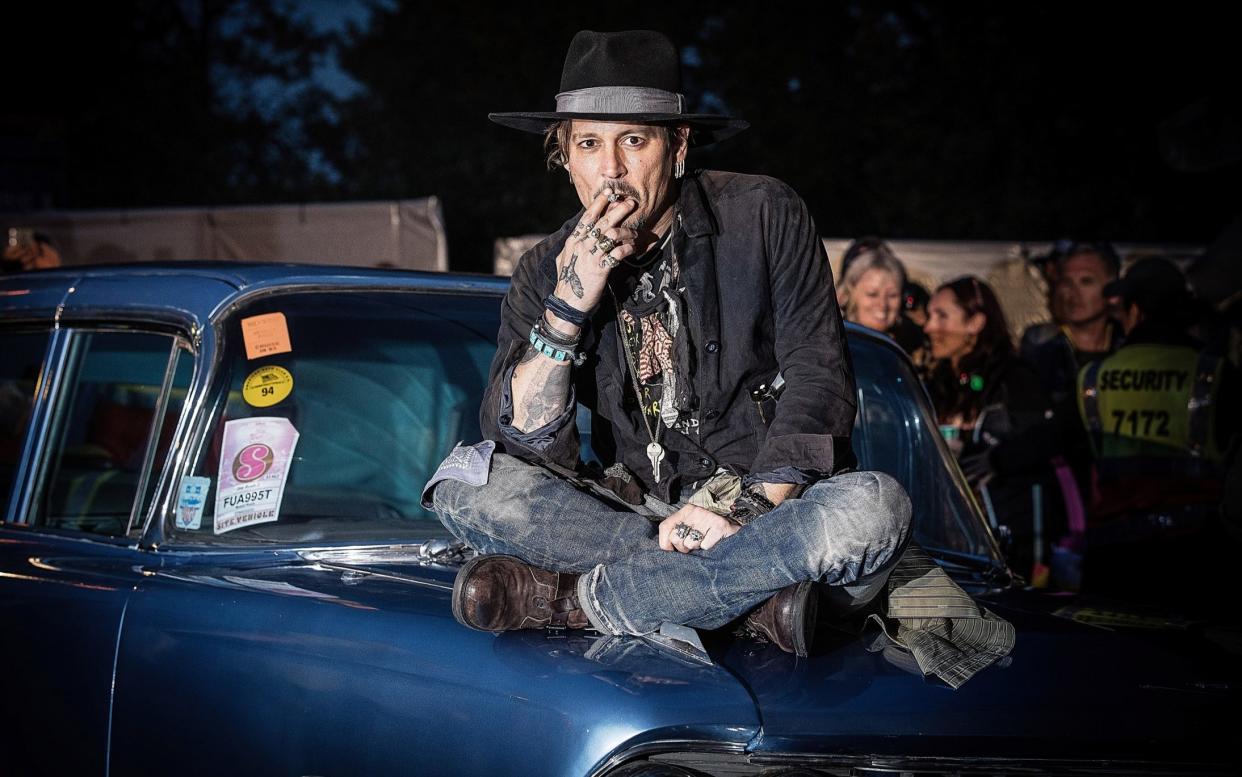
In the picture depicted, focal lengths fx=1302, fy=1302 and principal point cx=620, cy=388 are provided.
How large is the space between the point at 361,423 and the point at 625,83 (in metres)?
1.09

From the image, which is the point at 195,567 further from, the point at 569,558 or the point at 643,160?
the point at 643,160

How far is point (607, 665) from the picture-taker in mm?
2082

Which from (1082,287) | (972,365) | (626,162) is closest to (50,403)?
(626,162)

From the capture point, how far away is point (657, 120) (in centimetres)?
271

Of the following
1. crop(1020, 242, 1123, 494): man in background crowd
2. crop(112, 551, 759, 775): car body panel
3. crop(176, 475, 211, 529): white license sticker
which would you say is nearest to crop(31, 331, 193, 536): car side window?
crop(176, 475, 211, 529): white license sticker

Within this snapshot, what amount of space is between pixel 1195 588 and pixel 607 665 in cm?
373

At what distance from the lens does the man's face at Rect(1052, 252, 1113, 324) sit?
7059 millimetres

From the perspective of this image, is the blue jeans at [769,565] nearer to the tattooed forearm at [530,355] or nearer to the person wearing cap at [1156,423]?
the tattooed forearm at [530,355]

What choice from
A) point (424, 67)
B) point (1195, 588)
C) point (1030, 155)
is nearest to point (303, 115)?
point (424, 67)

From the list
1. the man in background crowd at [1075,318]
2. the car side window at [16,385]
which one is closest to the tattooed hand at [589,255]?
the car side window at [16,385]

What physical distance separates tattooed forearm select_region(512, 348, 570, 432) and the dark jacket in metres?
0.04

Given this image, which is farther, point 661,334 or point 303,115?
point 303,115

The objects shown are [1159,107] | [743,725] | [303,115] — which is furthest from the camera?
[303,115]

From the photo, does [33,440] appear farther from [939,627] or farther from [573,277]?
[939,627]
